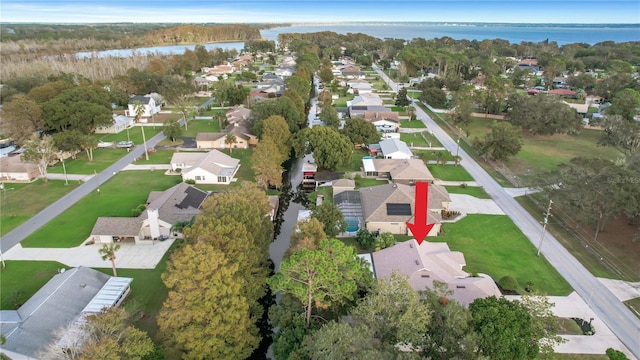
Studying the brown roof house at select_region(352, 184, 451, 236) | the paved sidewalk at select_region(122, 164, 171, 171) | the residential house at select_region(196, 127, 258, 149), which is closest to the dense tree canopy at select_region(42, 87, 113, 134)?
the paved sidewalk at select_region(122, 164, 171, 171)

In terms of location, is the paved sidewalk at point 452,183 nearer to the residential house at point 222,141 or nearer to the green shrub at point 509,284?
the green shrub at point 509,284

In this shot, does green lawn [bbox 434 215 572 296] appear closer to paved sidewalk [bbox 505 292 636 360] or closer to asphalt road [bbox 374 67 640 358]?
asphalt road [bbox 374 67 640 358]

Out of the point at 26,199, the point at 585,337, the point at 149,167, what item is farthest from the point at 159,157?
the point at 585,337

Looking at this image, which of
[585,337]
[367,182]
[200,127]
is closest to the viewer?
[585,337]

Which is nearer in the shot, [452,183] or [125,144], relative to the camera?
[452,183]

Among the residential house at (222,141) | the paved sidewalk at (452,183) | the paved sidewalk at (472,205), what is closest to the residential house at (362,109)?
the residential house at (222,141)

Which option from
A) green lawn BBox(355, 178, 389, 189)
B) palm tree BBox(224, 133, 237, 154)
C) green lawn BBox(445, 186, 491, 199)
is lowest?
green lawn BBox(445, 186, 491, 199)

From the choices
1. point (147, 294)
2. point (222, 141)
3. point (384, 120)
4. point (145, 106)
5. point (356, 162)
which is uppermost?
point (145, 106)

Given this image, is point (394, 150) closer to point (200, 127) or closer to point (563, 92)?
point (200, 127)
